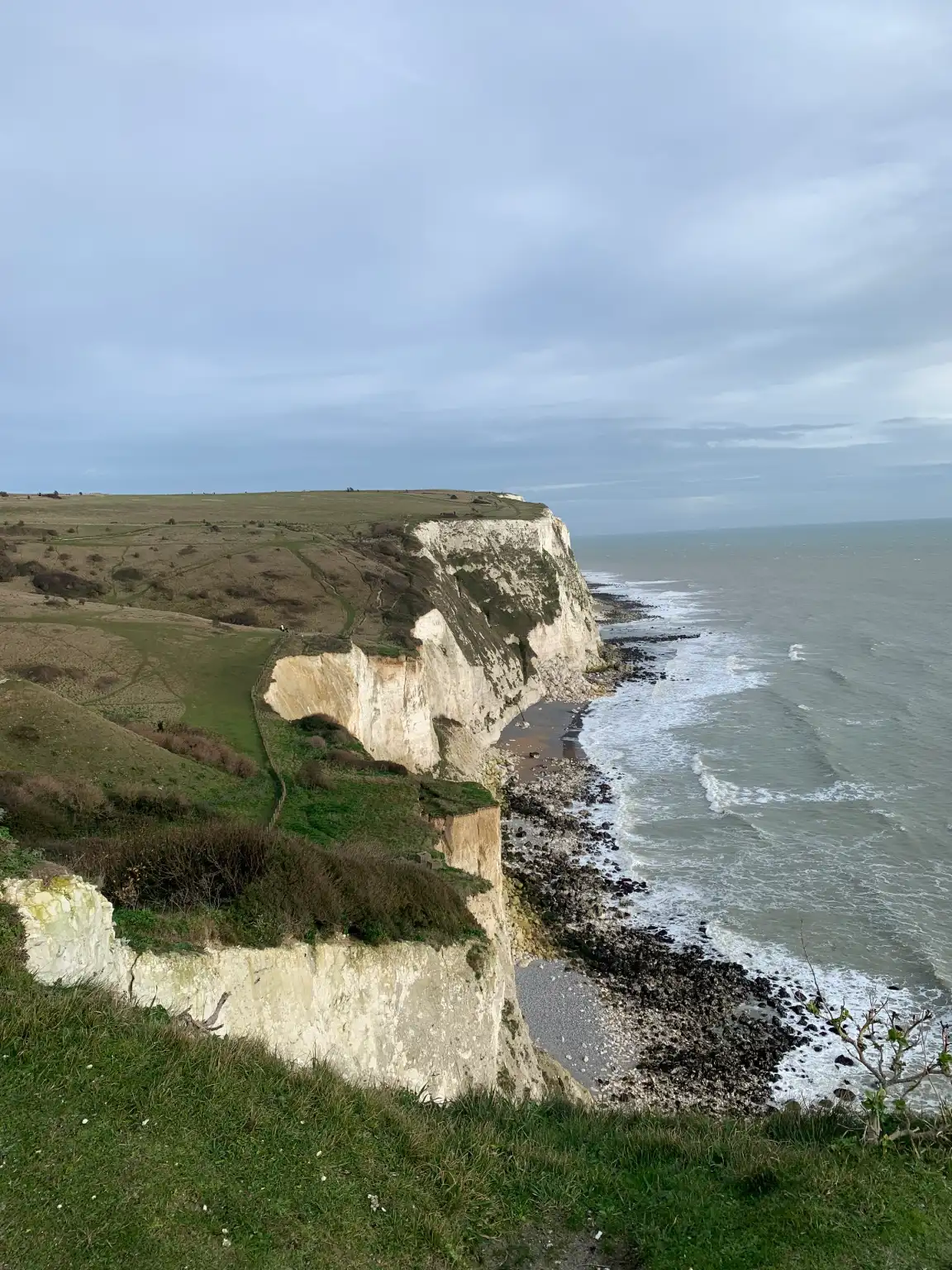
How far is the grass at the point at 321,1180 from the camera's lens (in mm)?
6406

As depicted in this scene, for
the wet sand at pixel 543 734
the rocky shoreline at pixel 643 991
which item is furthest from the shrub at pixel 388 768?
the wet sand at pixel 543 734

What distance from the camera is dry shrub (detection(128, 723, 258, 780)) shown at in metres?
21.5

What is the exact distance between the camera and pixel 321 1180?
7.54 metres

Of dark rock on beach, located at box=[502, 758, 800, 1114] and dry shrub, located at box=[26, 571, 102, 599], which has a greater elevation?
dry shrub, located at box=[26, 571, 102, 599]

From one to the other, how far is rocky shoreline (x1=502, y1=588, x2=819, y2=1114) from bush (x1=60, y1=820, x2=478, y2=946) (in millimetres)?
10069

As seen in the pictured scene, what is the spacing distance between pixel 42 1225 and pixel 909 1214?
8020 mm

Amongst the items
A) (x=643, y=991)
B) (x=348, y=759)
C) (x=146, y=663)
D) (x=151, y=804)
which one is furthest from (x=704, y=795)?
(x=151, y=804)

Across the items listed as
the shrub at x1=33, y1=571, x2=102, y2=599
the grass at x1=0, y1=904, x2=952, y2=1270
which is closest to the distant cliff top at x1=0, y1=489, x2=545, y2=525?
the shrub at x1=33, y1=571, x2=102, y2=599

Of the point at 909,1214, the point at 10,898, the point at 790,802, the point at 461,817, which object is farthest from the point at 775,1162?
the point at 790,802

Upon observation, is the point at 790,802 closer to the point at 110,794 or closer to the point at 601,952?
the point at 601,952

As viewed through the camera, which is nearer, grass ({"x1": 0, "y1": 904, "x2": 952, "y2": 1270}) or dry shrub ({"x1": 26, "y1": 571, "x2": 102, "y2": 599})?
grass ({"x1": 0, "y1": 904, "x2": 952, "y2": 1270})

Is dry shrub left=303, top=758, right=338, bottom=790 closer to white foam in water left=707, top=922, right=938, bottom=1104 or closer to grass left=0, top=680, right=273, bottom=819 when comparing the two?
grass left=0, top=680, right=273, bottom=819

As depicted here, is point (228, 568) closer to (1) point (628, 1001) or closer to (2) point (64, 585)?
(2) point (64, 585)

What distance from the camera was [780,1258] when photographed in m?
7.48
